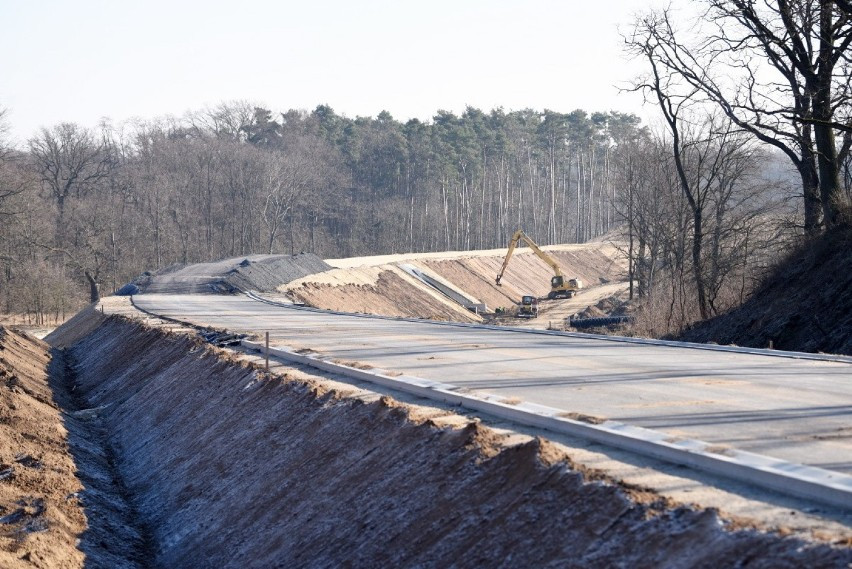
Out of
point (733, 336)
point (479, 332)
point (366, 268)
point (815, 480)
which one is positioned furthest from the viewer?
point (366, 268)

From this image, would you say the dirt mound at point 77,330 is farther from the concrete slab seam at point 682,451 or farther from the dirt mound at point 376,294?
the concrete slab seam at point 682,451

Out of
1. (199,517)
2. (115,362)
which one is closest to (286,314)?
(115,362)

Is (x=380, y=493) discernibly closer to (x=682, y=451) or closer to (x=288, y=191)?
(x=682, y=451)

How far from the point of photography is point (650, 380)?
13727 mm

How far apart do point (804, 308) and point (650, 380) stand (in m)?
9.46

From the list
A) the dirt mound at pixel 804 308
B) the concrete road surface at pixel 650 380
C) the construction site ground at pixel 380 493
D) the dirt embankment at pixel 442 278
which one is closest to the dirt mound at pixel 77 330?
the dirt embankment at pixel 442 278

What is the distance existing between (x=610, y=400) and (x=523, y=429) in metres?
2.19

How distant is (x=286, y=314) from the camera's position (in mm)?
35906

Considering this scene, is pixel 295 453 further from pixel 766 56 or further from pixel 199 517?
pixel 766 56

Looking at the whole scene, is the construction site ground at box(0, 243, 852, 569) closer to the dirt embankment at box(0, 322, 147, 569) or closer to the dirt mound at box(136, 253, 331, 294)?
the dirt embankment at box(0, 322, 147, 569)

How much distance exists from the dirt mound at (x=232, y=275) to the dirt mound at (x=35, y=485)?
31.6 meters

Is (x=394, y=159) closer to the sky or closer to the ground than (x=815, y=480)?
closer to the sky

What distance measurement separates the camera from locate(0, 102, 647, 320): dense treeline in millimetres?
70938

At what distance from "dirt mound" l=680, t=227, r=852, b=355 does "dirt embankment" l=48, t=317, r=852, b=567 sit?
36.6 feet
